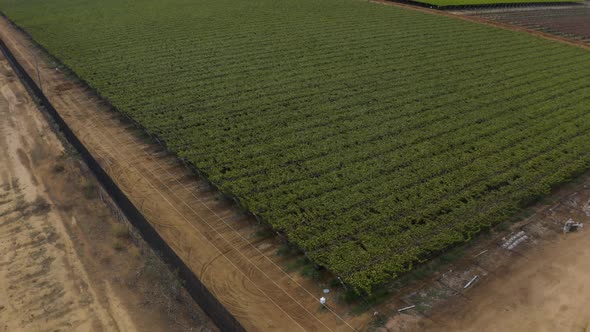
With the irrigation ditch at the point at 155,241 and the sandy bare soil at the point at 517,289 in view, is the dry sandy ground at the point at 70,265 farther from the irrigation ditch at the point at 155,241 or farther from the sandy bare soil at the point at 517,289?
the sandy bare soil at the point at 517,289

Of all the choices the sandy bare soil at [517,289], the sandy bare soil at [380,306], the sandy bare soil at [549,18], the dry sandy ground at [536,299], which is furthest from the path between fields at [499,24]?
the dry sandy ground at [536,299]

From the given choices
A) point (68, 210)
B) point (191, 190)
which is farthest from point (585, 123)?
point (68, 210)

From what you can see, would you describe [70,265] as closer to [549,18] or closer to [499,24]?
[499,24]

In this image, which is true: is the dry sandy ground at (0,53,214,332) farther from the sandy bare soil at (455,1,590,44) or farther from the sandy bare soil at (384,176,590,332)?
the sandy bare soil at (455,1,590,44)

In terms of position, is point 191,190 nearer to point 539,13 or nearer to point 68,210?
point 68,210

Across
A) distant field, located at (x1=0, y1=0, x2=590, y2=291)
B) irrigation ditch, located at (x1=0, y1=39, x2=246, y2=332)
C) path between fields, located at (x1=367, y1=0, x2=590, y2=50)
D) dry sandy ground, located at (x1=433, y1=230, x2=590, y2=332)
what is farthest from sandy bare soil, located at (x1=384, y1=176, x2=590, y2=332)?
path between fields, located at (x1=367, y1=0, x2=590, y2=50)

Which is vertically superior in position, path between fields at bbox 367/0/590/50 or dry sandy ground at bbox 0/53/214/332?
path between fields at bbox 367/0/590/50

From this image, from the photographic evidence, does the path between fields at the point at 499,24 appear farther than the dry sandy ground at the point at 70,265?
Yes
